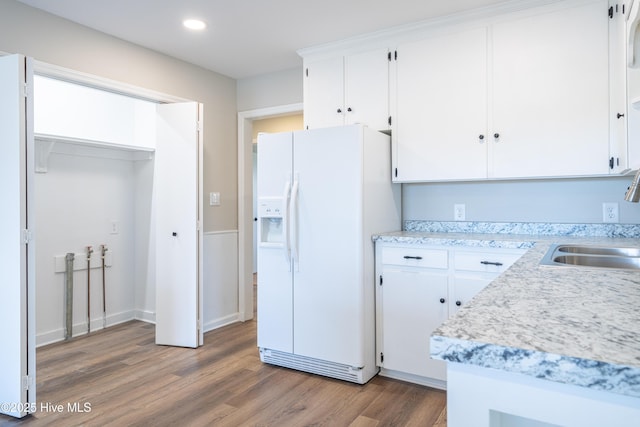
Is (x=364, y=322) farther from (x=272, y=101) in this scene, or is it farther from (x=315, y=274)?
(x=272, y=101)

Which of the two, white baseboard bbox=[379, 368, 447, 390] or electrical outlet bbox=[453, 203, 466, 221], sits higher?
electrical outlet bbox=[453, 203, 466, 221]

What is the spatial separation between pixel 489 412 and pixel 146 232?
4.12 metres

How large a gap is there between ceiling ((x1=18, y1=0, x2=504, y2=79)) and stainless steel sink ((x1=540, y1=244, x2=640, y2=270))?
1604 millimetres

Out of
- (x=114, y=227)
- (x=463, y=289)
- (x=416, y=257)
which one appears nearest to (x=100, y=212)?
(x=114, y=227)

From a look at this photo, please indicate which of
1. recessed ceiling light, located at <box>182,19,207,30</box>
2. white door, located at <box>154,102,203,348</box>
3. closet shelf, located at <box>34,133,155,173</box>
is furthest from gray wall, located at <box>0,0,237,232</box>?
closet shelf, located at <box>34,133,155,173</box>

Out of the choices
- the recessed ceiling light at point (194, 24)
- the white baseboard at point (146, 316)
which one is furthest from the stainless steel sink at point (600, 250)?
the white baseboard at point (146, 316)

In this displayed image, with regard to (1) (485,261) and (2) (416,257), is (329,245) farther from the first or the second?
(1) (485,261)

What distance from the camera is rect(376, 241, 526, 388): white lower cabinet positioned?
2463mm

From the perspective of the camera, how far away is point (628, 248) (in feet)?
6.46

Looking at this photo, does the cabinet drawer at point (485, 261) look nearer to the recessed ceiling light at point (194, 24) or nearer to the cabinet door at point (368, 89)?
the cabinet door at point (368, 89)

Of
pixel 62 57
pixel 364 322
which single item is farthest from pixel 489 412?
pixel 62 57

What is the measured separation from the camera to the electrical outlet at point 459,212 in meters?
3.01

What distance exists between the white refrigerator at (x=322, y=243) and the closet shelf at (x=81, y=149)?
5.80 feet

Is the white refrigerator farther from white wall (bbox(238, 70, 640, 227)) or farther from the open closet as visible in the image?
the open closet
